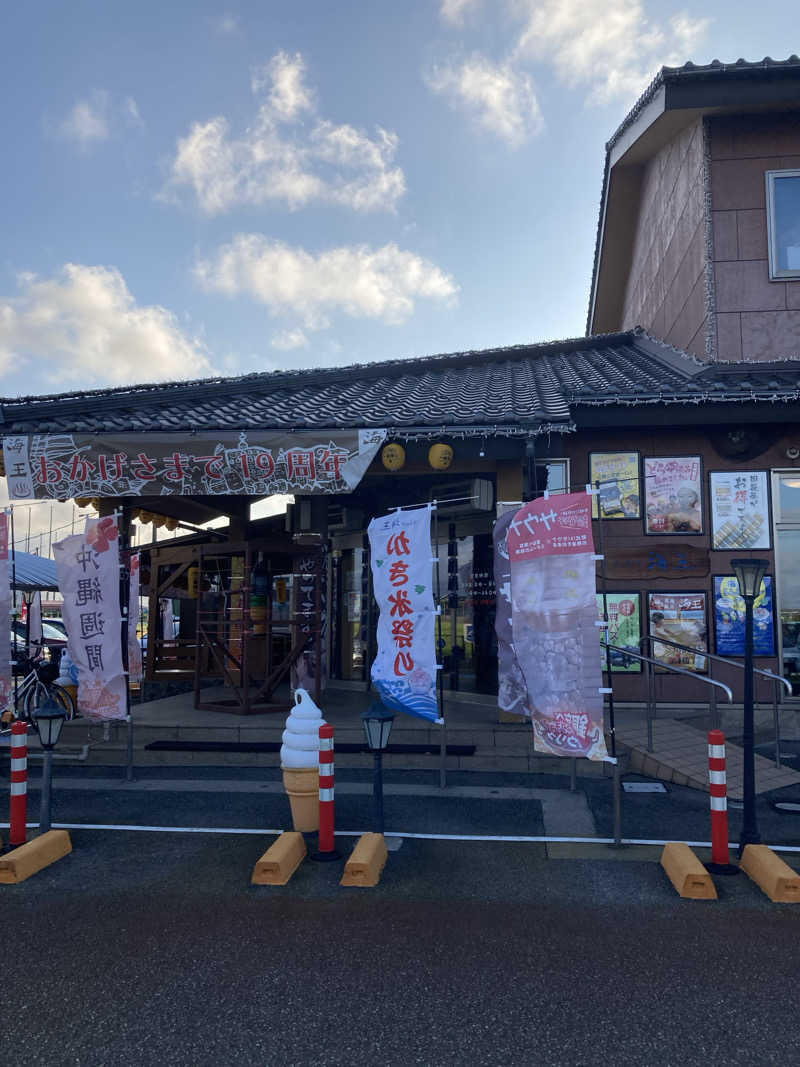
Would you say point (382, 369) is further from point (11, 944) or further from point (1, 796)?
point (11, 944)

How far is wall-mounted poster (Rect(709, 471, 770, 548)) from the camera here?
1051 cm

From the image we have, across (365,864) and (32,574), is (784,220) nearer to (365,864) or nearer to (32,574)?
(365,864)

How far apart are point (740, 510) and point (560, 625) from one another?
5.88 meters

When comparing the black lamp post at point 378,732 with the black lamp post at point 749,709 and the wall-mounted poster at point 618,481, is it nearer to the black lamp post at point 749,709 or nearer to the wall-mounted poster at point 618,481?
the black lamp post at point 749,709

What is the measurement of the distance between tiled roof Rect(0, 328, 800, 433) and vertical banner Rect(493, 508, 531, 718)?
7.35 feet

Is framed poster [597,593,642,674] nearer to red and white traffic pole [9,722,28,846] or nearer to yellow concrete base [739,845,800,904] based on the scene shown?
yellow concrete base [739,845,800,904]

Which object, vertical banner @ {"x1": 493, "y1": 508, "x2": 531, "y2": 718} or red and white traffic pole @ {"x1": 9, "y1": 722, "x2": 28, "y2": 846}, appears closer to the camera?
red and white traffic pole @ {"x1": 9, "y1": 722, "x2": 28, "y2": 846}

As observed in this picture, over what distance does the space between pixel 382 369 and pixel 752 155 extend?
7191mm

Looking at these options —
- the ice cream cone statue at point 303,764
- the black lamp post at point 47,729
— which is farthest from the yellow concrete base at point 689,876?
the black lamp post at point 47,729

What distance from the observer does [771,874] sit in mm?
5070

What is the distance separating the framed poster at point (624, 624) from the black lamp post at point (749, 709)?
4.49 metres

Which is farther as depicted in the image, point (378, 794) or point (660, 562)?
point (660, 562)

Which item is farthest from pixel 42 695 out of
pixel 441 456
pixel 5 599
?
pixel 441 456

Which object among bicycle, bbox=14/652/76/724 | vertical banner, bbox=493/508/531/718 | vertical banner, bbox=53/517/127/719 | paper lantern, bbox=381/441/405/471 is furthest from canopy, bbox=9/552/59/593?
vertical banner, bbox=493/508/531/718
